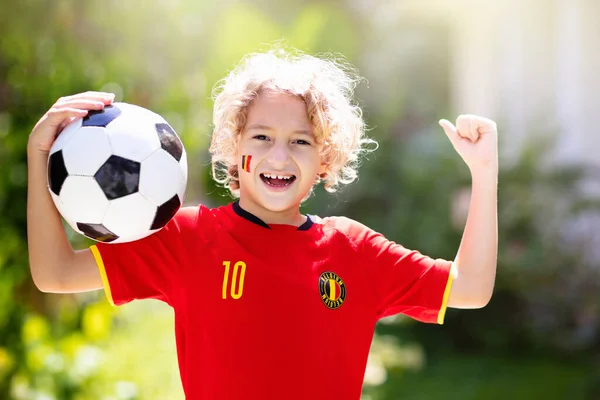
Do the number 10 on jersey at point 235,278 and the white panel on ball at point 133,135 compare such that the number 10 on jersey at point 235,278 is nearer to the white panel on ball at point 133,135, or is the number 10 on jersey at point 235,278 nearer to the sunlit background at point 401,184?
the white panel on ball at point 133,135

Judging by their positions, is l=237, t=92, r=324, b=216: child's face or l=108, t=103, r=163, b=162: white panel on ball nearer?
l=108, t=103, r=163, b=162: white panel on ball

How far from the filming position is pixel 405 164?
25.2 feet

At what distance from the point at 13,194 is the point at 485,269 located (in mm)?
3463

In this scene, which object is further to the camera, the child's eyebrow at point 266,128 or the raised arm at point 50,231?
the child's eyebrow at point 266,128

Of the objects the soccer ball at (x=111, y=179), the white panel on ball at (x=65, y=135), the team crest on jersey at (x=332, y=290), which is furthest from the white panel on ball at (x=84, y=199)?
the team crest on jersey at (x=332, y=290)

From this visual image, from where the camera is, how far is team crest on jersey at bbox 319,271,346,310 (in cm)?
234

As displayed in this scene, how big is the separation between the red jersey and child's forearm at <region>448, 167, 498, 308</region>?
55 millimetres

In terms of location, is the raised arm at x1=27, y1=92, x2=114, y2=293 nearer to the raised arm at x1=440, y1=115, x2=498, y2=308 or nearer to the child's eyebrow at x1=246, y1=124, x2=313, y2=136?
the child's eyebrow at x1=246, y1=124, x2=313, y2=136

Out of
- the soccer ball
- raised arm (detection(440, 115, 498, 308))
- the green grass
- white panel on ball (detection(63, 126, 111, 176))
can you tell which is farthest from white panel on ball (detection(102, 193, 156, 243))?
the green grass

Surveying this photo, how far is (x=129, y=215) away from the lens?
225 cm

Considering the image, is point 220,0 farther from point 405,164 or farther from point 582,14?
point 582,14

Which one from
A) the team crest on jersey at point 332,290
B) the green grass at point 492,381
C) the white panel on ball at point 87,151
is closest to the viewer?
the white panel on ball at point 87,151

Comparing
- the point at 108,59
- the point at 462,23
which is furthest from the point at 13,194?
the point at 462,23

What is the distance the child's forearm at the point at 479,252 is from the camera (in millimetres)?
2441
